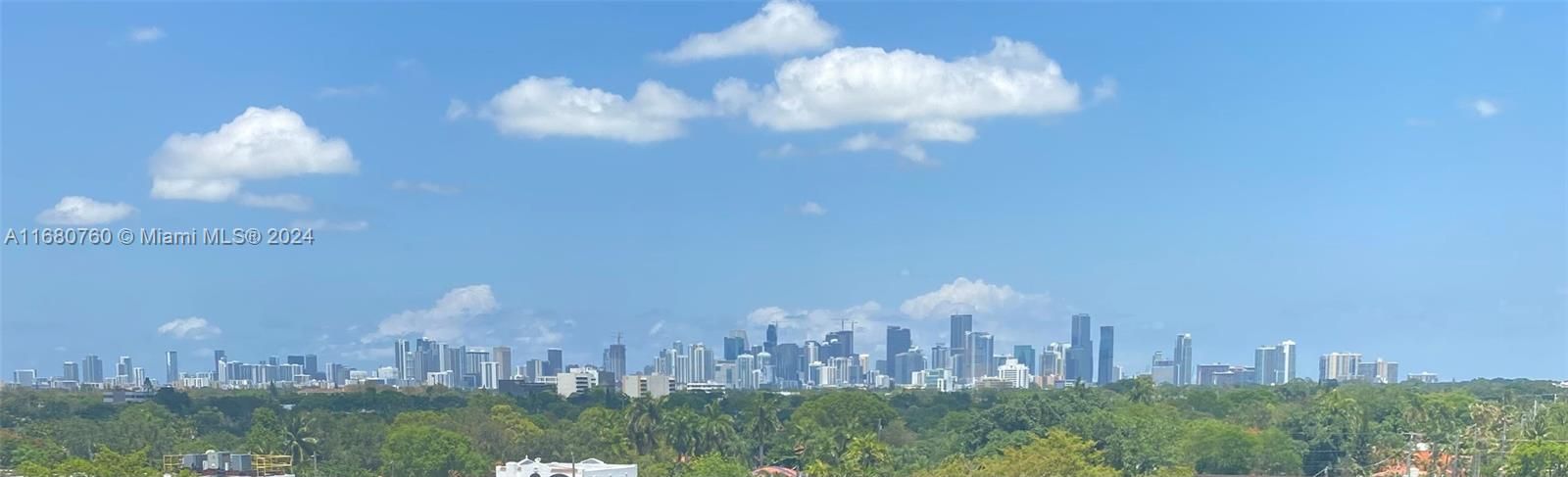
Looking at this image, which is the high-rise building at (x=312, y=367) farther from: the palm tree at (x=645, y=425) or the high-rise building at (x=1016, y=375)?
the palm tree at (x=645, y=425)

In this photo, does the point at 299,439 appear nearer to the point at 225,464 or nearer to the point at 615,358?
the point at 225,464

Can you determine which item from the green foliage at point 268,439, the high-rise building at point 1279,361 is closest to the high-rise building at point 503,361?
the high-rise building at point 1279,361

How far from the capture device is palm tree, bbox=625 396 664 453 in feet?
169

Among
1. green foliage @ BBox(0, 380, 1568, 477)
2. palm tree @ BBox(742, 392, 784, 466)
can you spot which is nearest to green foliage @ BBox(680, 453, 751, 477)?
green foliage @ BBox(0, 380, 1568, 477)

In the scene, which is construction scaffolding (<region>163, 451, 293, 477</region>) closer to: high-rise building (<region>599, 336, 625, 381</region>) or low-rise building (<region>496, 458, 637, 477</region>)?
low-rise building (<region>496, 458, 637, 477</region>)

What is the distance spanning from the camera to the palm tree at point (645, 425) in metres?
51.5

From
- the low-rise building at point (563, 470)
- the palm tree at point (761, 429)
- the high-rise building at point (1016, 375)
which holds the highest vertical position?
the low-rise building at point (563, 470)

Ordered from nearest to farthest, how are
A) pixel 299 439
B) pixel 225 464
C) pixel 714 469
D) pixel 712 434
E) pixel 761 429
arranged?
1. pixel 714 469
2. pixel 225 464
3. pixel 299 439
4. pixel 712 434
5. pixel 761 429

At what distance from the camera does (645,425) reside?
51531mm

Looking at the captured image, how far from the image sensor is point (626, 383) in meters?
125

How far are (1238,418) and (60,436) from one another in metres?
42.2

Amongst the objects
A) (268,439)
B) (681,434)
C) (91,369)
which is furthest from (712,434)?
(91,369)

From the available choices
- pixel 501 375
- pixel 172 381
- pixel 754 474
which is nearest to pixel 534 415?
pixel 754 474

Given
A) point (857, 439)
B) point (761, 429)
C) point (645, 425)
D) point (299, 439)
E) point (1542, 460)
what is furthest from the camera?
point (761, 429)
